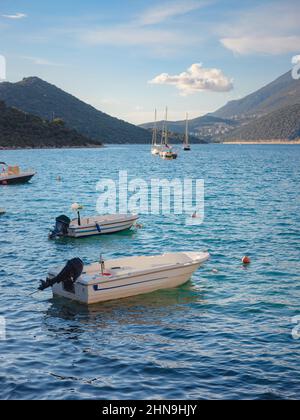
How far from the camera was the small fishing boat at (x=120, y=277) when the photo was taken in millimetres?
20953

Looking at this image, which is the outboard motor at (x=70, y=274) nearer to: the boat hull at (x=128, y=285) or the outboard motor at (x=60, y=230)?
the boat hull at (x=128, y=285)

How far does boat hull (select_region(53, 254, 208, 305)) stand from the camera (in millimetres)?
20828

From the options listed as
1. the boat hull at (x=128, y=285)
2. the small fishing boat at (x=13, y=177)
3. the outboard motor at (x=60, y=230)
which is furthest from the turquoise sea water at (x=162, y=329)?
the small fishing boat at (x=13, y=177)

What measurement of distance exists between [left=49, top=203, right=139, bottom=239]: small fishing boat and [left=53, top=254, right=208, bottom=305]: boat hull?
12.5 meters

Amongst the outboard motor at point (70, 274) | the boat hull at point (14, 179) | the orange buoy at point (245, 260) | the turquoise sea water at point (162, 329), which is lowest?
the turquoise sea water at point (162, 329)

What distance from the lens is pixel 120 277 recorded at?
21406 millimetres

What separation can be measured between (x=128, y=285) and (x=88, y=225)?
1388 centimetres

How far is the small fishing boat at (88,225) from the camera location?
114 ft

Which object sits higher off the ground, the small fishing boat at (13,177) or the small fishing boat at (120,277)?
the small fishing boat at (13,177)

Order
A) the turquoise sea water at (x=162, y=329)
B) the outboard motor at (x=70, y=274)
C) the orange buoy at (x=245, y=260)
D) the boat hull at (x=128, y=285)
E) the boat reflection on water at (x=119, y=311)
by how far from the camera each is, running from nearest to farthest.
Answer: the turquoise sea water at (x=162, y=329)
the boat reflection on water at (x=119, y=311)
the boat hull at (x=128, y=285)
the outboard motor at (x=70, y=274)
the orange buoy at (x=245, y=260)

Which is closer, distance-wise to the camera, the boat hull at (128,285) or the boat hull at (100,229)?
the boat hull at (128,285)

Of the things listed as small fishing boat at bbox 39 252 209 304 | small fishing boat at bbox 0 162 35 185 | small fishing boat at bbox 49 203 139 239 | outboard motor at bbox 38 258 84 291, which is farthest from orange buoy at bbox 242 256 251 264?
small fishing boat at bbox 0 162 35 185

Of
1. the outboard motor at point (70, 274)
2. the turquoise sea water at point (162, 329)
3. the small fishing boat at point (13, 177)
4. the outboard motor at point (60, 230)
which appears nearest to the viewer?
the turquoise sea water at point (162, 329)
